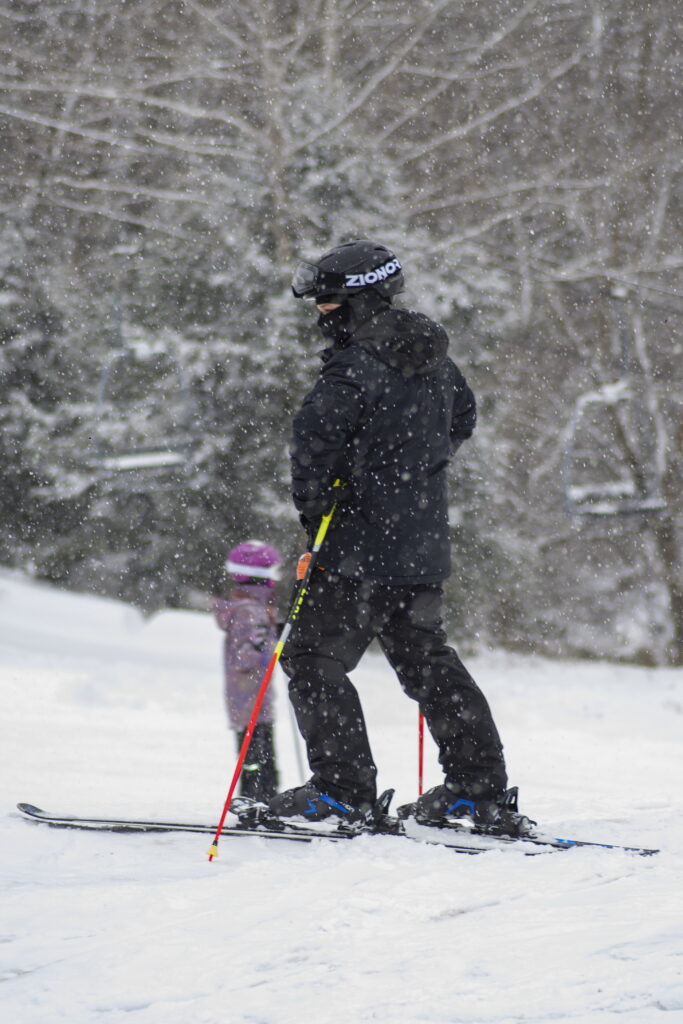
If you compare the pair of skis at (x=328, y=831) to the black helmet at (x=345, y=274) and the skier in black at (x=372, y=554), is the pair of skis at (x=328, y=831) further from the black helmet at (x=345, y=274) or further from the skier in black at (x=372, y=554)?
the black helmet at (x=345, y=274)

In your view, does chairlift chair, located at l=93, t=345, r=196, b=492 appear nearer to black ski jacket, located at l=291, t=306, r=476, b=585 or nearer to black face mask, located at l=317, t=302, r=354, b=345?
black face mask, located at l=317, t=302, r=354, b=345

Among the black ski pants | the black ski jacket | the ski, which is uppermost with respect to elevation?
the black ski jacket

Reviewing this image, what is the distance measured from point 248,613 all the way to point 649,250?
435 inches

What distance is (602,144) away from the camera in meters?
15.4

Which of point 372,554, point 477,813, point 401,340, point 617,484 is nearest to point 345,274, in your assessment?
point 401,340

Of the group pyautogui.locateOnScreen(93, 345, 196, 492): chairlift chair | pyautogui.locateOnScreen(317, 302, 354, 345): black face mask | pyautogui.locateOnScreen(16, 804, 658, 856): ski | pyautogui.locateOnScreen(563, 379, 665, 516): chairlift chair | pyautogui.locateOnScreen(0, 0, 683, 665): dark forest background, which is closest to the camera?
pyautogui.locateOnScreen(16, 804, 658, 856): ski

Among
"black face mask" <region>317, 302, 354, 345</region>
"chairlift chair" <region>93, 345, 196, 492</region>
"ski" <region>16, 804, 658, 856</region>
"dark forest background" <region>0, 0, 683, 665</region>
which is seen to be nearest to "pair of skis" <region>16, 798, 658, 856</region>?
"ski" <region>16, 804, 658, 856</region>

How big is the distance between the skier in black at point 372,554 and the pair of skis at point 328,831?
0.19ft

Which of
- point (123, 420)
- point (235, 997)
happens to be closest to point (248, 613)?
point (235, 997)

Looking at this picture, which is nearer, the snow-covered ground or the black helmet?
the snow-covered ground

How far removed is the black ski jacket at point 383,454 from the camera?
382cm

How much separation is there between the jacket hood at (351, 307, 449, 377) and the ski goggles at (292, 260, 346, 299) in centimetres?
16

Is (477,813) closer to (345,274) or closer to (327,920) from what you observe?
(327,920)

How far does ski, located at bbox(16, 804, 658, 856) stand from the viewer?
12.2ft
